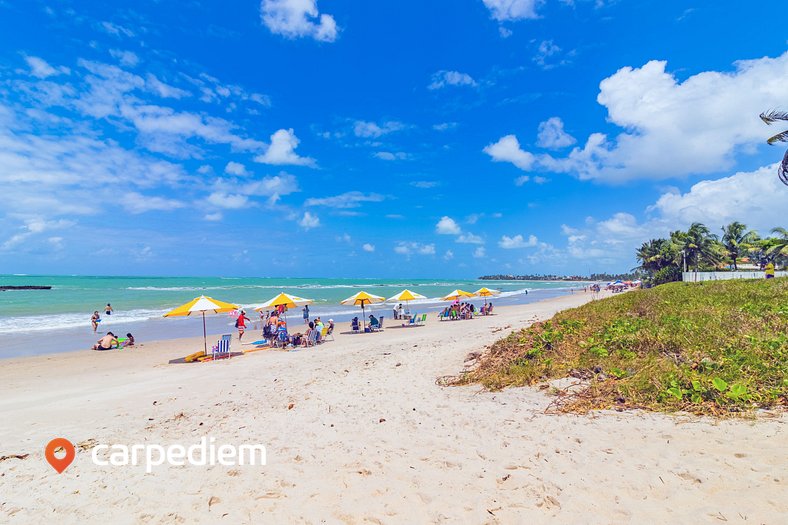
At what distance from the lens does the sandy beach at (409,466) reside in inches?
134

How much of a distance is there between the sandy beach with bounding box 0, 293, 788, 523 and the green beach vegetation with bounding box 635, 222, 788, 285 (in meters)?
41.9

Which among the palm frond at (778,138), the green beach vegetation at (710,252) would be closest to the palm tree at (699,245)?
the green beach vegetation at (710,252)

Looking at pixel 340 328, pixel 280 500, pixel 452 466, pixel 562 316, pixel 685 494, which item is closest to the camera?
pixel 685 494

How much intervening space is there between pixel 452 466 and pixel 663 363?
3957 mm

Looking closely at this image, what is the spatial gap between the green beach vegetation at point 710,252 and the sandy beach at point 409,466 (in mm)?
41892

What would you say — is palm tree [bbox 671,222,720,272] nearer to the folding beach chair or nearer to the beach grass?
the beach grass

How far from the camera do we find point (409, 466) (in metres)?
4.25

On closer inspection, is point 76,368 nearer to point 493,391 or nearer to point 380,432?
point 380,432

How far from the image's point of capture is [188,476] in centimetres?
429

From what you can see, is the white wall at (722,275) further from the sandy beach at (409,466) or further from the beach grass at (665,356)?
the sandy beach at (409,466)

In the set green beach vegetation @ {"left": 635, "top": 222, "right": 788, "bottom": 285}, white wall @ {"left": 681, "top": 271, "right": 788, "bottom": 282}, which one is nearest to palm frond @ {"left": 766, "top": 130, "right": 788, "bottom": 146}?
white wall @ {"left": 681, "top": 271, "right": 788, "bottom": 282}

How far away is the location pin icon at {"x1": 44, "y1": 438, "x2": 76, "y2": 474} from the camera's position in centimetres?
479

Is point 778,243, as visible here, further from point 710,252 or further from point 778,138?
point 778,138

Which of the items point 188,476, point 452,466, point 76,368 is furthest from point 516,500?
point 76,368
